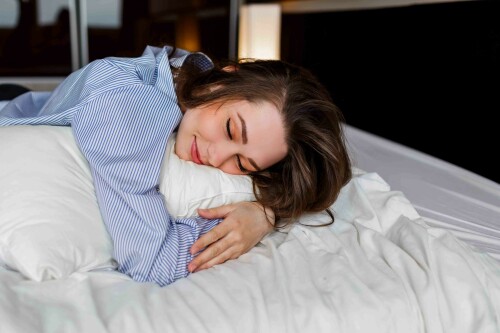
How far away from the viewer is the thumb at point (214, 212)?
3.14 feet

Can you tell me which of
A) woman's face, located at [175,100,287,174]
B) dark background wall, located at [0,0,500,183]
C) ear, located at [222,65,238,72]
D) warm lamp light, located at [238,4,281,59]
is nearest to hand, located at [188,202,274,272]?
woman's face, located at [175,100,287,174]

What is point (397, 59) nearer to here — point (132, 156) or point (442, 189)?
point (442, 189)

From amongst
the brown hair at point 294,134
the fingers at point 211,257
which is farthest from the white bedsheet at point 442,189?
the fingers at point 211,257

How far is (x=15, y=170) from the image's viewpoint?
2.80 ft

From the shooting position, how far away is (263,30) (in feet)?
10.8

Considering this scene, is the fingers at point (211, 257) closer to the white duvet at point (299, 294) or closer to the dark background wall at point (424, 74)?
the white duvet at point (299, 294)

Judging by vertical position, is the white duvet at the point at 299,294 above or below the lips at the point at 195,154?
below

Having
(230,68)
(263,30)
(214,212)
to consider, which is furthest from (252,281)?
(263,30)

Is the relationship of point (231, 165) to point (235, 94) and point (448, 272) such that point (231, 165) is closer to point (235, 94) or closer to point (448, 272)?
point (235, 94)

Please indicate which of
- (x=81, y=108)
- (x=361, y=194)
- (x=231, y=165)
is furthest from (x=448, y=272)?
(x=81, y=108)

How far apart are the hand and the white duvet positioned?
22mm

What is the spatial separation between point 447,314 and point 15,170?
2.47ft

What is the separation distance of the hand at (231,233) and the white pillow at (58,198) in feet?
0.13

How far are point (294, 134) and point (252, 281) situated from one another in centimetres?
39
